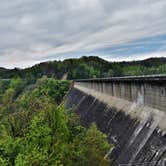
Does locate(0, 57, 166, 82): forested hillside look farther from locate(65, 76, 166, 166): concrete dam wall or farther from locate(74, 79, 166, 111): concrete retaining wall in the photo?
locate(65, 76, 166, 166): concrete dam wall

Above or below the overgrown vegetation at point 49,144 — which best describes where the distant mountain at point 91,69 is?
above

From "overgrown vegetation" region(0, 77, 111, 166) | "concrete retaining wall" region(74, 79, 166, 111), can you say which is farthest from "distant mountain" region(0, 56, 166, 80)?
"overgrown vegetation" region(0, 77, 111, 166)

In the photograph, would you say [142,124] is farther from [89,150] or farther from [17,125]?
[17,125]

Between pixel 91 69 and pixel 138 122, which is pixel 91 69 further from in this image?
pixel 138 122

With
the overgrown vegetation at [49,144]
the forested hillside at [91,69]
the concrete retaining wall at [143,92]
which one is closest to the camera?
the overgrown vegetation at [49,144]

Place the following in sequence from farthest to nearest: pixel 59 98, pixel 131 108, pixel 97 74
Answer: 1. pixel 97 74
2. pixel 59 98
3. pixel 131 108

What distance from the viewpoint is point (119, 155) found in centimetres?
2086

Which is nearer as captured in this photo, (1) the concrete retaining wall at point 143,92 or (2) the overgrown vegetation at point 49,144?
(2) the overgrown vegetation at point 49,144

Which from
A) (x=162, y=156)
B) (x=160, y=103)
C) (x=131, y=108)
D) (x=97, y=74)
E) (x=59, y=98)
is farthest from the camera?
(x=97, y=74)

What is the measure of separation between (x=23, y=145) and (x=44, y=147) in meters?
1.36

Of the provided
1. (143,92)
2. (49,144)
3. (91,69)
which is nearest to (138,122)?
(143,92)

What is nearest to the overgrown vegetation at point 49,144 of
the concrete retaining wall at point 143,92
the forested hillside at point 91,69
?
the concrete retaining wall at point 143,92

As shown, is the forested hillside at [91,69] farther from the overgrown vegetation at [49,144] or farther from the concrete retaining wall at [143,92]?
the overgrown vegetation at [49,144]

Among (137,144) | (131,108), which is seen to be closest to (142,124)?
(137,144)
